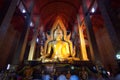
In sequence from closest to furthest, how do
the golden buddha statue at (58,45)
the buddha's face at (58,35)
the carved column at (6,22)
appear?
1. the carved column at (6,22)
2. the golden buddha statue at (58,45)
3. the buddha's face at (58,35)

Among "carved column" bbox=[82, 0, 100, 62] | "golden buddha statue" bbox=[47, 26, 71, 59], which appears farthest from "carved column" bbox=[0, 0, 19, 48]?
"carved column" bbox=[82, 0, 100, 62]

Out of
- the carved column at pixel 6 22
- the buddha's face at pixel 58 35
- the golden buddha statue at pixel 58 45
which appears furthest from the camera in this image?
the buddha's face at pixel 58 35

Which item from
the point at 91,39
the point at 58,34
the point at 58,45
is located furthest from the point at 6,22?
the point at 91,39

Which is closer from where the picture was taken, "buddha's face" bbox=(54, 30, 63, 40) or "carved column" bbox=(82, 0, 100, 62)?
"buddha's face" bbox=(54, 30, 63, 40)

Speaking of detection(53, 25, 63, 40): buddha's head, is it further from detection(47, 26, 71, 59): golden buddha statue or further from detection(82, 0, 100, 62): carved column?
detection(82, 0, 100, 62): carved column

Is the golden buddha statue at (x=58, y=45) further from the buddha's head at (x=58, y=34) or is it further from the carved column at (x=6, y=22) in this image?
the carved column at (x=6, y=22)

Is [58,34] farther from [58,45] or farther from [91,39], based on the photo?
[91,39]

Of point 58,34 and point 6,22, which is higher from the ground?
point 6,22

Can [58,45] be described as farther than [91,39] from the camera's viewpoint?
No

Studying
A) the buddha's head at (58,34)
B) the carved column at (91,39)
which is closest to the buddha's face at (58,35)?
the buddha's head at (58,34)

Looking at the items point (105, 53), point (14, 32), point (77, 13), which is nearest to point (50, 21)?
point (77, 13)

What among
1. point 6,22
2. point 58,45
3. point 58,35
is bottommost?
point 58,45

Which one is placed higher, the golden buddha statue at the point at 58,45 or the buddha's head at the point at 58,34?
the buddha's head at the point at 58,34

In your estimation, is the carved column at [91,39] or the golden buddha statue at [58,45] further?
the carved column at [91,39]
